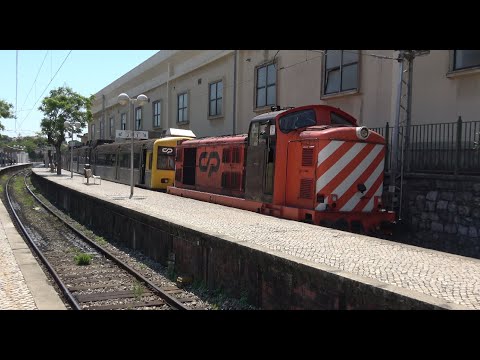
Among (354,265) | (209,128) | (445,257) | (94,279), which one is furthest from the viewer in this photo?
(209,128)

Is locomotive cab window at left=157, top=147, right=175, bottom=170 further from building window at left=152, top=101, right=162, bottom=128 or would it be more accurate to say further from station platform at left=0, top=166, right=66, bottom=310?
building window at left=152, top=101, right=162, bottom=128

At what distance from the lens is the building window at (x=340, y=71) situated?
14.8m

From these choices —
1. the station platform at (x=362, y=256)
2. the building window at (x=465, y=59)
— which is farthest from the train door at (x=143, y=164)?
the building window at (x=465, y=59)

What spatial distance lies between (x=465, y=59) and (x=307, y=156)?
4.99m

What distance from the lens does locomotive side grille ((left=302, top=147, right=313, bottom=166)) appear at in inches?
381

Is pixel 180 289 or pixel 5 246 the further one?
pixel 5 246

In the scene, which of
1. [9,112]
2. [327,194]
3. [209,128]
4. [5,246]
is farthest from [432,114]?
[9,112]

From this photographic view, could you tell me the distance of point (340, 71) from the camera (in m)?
15.4

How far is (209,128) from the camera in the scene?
1006 inches

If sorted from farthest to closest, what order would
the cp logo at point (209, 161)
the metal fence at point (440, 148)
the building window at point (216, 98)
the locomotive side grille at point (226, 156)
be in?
the building window at point (216, 98), the cp logo at point (209, 161), the locomotive side grille at point (226, 156), the metal fence at point (440, 148)

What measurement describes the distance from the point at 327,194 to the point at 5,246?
782cm

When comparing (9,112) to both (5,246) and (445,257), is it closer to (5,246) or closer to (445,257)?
(5,246)

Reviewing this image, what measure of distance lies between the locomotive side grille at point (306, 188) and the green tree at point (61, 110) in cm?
2970

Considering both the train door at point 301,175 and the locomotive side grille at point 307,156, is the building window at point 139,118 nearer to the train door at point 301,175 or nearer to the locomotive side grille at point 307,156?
the train door at point 301,175
